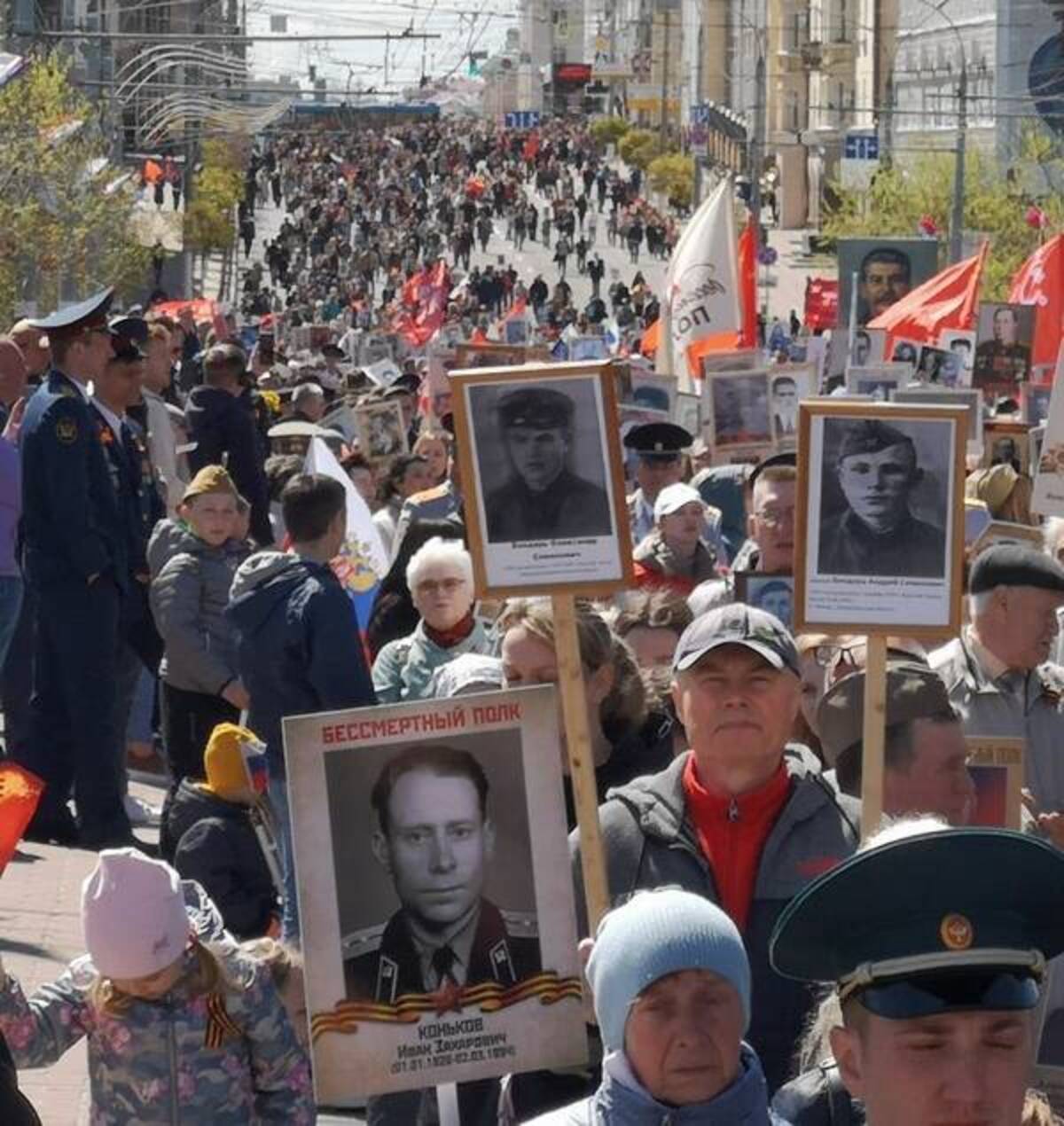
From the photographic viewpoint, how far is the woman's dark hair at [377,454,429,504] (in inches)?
543

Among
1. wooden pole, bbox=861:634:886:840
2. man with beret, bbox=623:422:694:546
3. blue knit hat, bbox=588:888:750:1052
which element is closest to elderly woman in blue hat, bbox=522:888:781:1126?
blue knit hat, bbox=588:888:750:1052

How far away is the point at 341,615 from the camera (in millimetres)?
8594

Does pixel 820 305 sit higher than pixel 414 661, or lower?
lower

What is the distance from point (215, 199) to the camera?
7025cm

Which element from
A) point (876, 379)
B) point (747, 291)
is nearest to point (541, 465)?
point (876, 379)

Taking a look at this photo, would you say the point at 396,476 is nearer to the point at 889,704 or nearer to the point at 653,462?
the point at 653,462

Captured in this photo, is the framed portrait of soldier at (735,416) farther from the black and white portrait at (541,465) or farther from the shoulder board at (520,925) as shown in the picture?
the shoulder board at (520,925)

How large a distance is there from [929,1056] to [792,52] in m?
107

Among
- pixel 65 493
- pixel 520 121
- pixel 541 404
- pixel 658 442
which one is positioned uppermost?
pixel 541 404

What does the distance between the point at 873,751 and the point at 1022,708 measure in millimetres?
1941

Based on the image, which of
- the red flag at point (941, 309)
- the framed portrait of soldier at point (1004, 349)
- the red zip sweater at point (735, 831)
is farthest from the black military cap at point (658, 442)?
the red flag at point (941, 309)

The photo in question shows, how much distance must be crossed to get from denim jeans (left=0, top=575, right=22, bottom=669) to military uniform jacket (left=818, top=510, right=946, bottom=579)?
523 centimetres

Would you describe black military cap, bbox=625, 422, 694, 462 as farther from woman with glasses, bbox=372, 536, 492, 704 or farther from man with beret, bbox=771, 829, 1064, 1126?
man with beret, bbox=771, 829, 1064, 1126

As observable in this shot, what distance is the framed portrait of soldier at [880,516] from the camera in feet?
19.2
